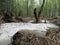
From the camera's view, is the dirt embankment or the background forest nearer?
the dirt embankment

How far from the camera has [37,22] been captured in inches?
287

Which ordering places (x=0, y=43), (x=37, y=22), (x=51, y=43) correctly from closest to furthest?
1. (x=51, y=43)
2. (x=0, y=43)
3. (x=37, y=22)

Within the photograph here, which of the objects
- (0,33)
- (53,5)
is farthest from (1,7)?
(0,33)

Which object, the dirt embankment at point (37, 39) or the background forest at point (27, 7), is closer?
the dirt embankment at point (37, 39)

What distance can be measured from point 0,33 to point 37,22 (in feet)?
8.31

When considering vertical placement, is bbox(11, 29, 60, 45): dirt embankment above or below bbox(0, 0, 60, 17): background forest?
below

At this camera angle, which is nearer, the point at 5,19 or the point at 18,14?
the point at 5,19

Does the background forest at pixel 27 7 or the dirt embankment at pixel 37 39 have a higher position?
the background forest at pixel 27 7

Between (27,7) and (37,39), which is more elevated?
(27,7)

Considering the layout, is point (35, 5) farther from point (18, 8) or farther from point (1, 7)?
point (1, 7)

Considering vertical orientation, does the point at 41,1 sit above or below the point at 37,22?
above

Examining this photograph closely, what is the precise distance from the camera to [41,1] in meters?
8.68

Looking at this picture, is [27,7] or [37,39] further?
[27,7]

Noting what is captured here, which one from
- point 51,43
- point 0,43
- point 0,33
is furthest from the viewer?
point 0,33
